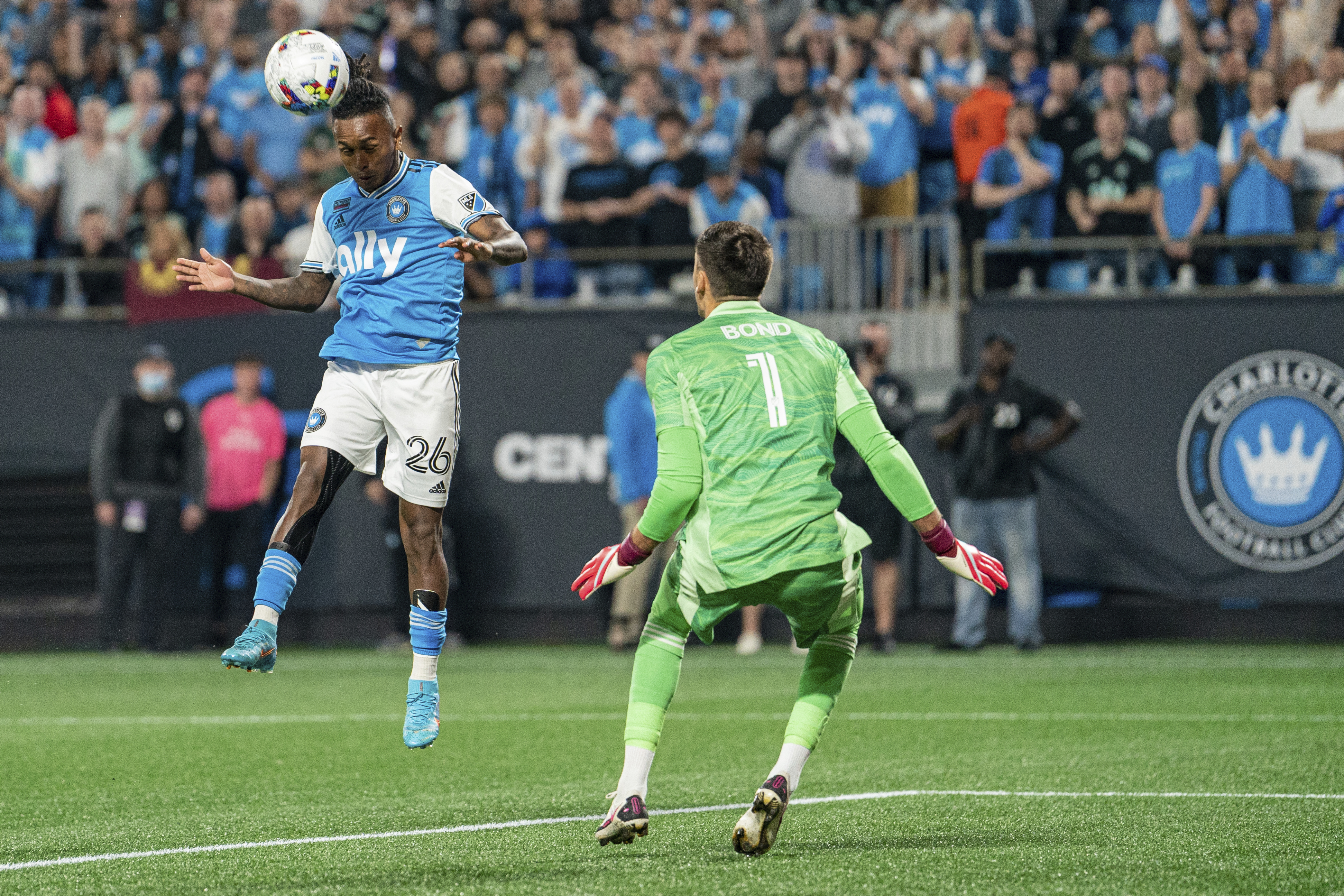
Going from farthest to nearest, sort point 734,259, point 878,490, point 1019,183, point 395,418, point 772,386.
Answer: point 1019,183, point 878,490, point 395,418, point 734,259, point 772,386

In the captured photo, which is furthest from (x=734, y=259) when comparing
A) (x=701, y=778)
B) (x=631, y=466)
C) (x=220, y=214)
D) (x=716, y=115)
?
(x=220, y=214)

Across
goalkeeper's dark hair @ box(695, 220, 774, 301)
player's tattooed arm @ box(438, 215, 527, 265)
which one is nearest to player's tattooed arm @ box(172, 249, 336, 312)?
player's tattooed arm @ box(438, 215, 527, 265)

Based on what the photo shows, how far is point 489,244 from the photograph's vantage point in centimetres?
698

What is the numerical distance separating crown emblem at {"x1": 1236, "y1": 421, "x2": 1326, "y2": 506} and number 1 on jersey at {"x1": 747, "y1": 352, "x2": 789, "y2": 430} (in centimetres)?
977

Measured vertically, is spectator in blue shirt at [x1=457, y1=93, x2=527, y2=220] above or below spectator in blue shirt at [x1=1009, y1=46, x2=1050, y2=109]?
below

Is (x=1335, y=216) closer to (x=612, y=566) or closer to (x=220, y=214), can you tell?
(x=220, y=214)

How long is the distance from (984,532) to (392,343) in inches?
339

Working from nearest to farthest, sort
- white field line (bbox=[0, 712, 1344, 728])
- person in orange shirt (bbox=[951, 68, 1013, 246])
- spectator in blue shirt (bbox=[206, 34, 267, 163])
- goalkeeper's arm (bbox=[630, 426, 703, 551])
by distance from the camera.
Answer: goalkeeper's arm (bbox=[630, 426, 703, 551]) → white field line (bbox=[0, 712, 1344, 728]) → person in orange shirt (bbox=[951, 68, 1013, 246]) → spectator in blue shirt (bbox=[206, 34, 267, 163])

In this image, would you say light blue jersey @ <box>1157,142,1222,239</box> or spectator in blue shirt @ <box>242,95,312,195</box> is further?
spectator in blue shirt @ <box>242,95,312,195</box>

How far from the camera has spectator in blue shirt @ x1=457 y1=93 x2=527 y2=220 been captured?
55.8ft

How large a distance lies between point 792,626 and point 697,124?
11818mm

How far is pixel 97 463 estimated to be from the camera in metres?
16.4

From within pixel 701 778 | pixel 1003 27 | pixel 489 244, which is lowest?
pixel 701 778

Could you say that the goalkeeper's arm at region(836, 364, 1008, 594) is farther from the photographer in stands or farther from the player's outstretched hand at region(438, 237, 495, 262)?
the photographer in stands
